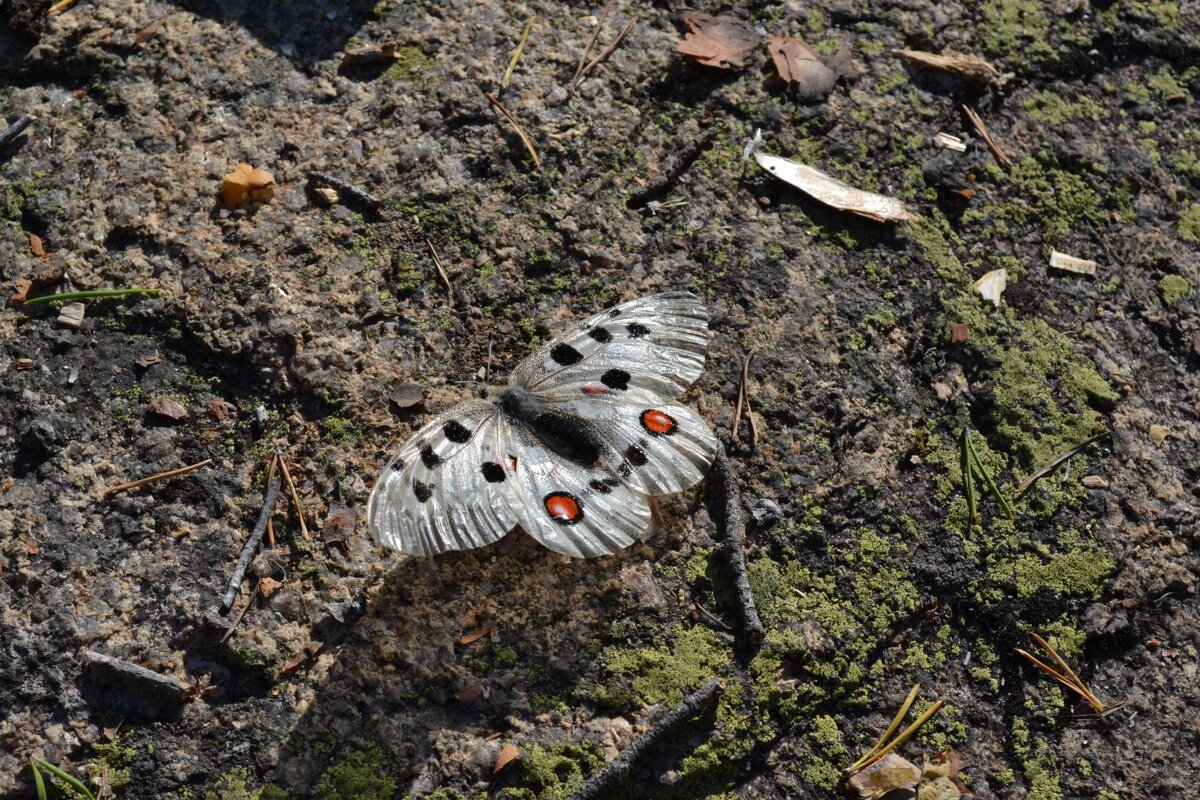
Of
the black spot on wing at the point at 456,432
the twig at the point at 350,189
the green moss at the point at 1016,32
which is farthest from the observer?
the green moss at the point at 1016,32

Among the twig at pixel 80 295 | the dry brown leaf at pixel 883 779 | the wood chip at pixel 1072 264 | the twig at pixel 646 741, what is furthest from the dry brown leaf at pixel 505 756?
the wood chip at pixel 1072 264

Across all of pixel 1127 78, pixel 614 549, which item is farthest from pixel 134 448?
pixel 1127 78

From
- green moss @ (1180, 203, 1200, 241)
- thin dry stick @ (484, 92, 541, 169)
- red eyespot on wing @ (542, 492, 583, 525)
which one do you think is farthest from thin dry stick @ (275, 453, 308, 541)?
green moss @ (1180, 203, 1200, 241)

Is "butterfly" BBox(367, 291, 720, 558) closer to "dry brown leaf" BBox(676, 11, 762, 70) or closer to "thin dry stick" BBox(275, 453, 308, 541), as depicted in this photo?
"thin dry stick" BBox(275, 453, 308, 541)

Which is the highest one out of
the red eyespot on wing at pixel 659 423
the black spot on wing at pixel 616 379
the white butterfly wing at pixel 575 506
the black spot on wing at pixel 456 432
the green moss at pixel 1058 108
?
the green moss at pixel 1058 108

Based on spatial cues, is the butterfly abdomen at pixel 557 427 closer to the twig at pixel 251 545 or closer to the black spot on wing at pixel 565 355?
the black spot on wing at pixel 565 355

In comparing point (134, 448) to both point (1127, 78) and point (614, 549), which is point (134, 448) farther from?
point (1127, 78)
